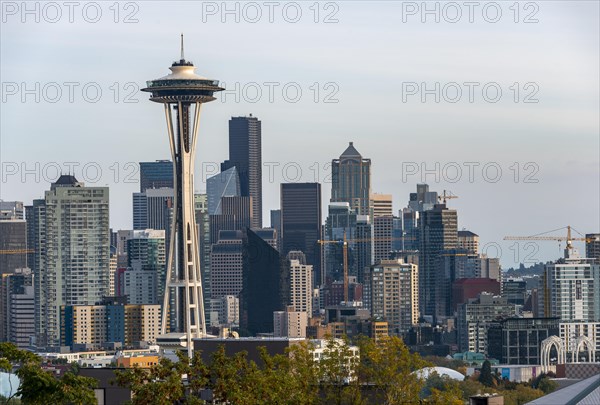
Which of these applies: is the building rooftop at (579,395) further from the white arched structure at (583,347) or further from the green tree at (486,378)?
the white arched structure at (583,347)

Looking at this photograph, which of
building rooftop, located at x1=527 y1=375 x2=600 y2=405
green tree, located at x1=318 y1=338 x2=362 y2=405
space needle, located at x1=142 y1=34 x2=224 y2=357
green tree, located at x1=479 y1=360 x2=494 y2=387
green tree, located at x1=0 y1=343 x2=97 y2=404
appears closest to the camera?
building rooftop, located at x1=527 y1=375 x2=600 y2=405

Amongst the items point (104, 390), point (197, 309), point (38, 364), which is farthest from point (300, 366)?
point (197, 309)

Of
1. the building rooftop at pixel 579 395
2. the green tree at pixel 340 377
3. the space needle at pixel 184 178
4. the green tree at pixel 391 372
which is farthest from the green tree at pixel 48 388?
the space needle at pixel 184 178

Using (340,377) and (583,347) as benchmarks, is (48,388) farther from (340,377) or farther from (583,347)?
(583,347)

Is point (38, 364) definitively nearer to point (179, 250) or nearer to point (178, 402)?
point (178, 402)

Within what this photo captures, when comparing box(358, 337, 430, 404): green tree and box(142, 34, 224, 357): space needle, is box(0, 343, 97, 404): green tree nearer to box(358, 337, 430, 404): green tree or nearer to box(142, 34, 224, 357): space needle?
box(358, 337, 430, 404): green tree

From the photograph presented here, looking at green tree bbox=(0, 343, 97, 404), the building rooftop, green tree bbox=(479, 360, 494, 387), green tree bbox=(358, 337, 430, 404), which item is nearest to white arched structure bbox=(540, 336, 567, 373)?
green tree bbox=(479, 360, 494, 387)
